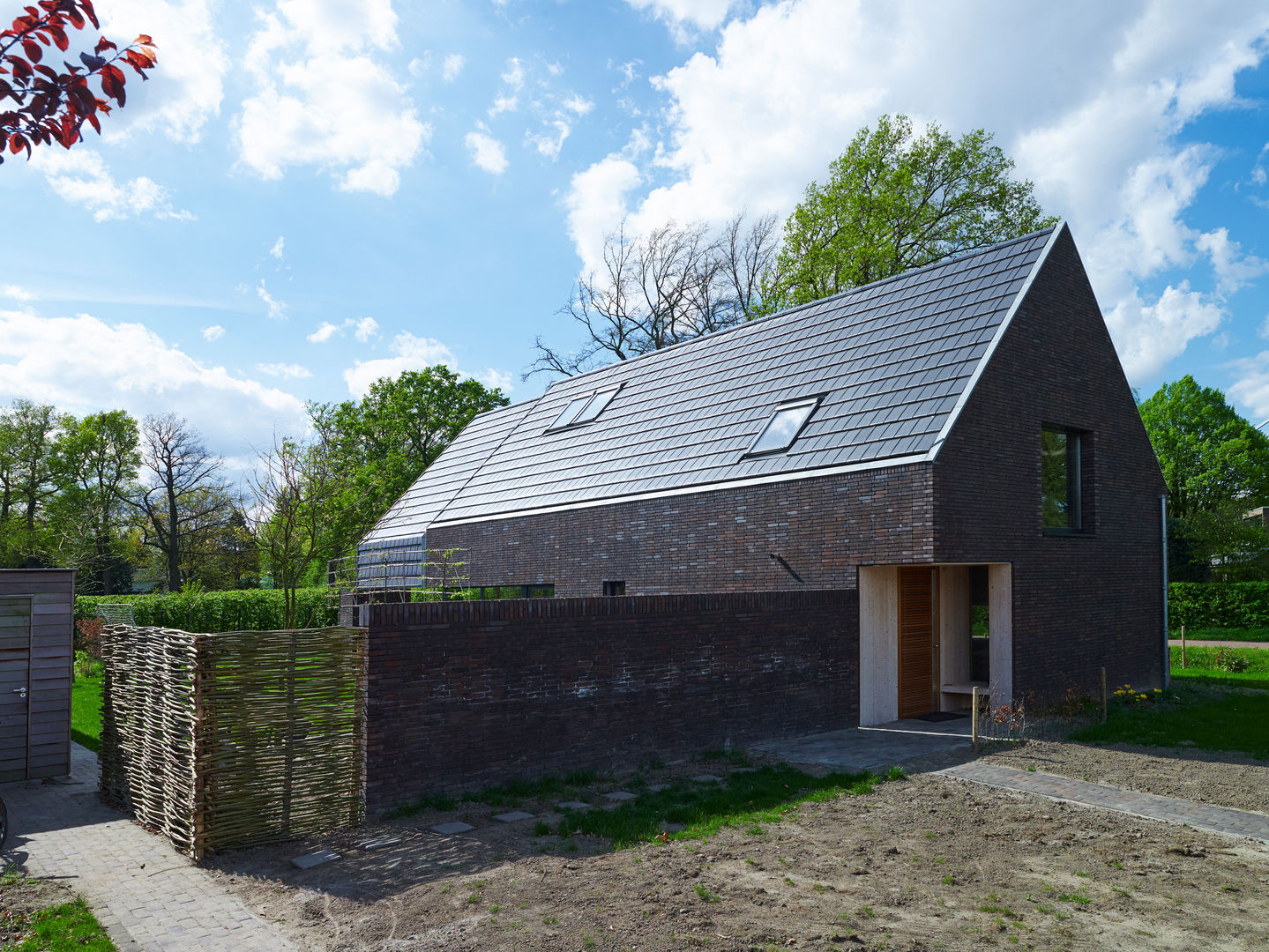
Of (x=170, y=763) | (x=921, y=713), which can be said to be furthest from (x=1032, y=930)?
(x=921, y=713)

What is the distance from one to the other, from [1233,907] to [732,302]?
32.7 meters

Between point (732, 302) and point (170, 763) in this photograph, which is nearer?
point (170, 763)

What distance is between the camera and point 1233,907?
5.56 metres

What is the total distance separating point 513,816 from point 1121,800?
220 inches

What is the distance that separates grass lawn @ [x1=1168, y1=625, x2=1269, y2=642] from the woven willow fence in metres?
26.3

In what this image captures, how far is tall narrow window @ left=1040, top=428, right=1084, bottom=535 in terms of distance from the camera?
1328 centimetres

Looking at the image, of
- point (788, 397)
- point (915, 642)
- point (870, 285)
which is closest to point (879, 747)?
point (915, 642)

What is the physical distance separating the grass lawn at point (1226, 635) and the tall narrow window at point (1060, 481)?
51.0ft

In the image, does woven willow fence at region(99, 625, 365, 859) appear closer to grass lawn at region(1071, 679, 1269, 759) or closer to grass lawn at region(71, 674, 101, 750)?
grass lawn at region(71, 674, 101, 750)

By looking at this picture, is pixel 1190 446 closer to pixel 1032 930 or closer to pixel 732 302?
pixel 732 302

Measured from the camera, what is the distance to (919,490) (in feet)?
36.5

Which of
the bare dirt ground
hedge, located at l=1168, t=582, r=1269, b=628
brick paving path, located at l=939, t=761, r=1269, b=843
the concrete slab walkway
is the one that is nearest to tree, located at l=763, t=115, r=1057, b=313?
hedge, located at l=1168, t=582, r=1269, b=628

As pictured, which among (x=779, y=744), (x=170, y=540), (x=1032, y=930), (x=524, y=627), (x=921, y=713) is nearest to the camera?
(x=1032, y=930)

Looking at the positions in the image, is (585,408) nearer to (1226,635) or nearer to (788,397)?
(788,397)
